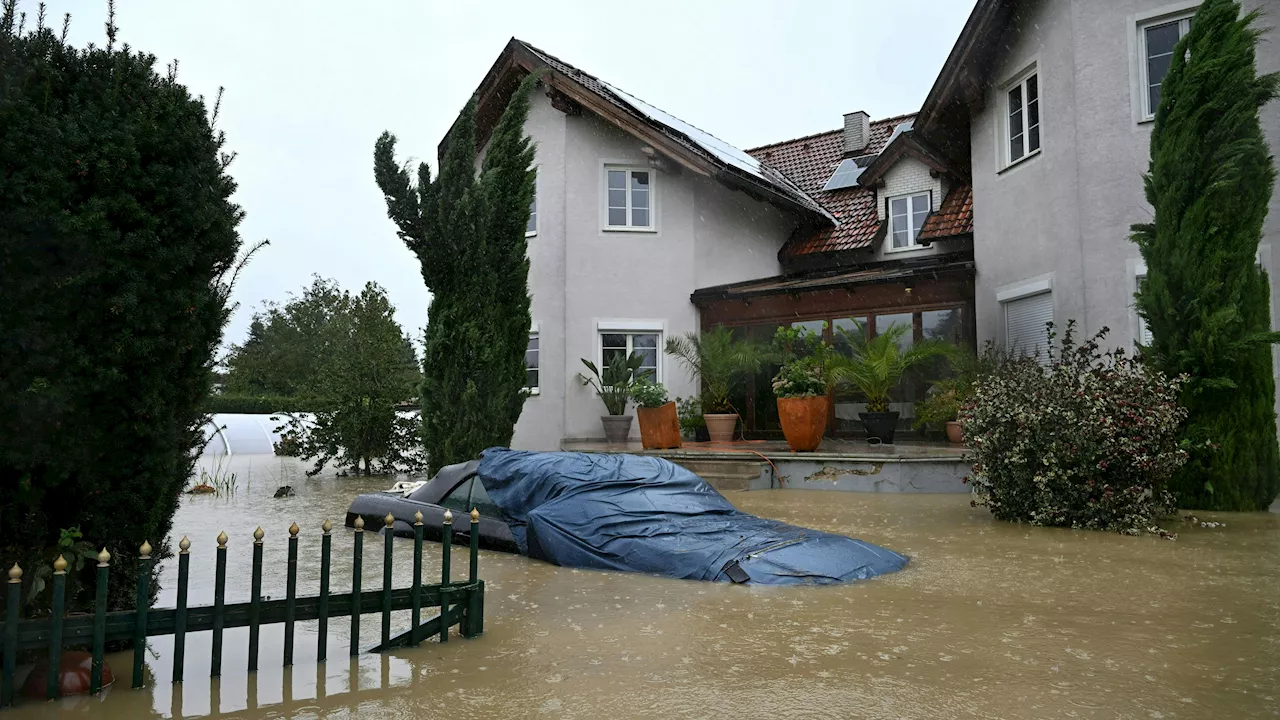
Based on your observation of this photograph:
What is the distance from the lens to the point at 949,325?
14977 mm

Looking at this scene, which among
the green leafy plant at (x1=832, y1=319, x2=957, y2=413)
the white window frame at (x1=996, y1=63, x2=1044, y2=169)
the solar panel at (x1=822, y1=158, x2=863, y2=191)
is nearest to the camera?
the white window frame at (x1=996, y1=63, x2=1044, y2=169)

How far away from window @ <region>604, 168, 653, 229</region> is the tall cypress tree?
970 centimetres

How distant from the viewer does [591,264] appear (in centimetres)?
1722

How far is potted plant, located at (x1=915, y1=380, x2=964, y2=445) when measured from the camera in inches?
534

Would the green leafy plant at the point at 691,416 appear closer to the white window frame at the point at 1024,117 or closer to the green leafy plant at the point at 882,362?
the green leafy plant at the point at 882,362

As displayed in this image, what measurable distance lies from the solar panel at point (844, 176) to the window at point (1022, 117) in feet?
21.4

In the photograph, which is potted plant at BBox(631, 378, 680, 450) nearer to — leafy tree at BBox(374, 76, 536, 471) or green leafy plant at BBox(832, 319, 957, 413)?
leafy tree at BBox(374, 76, 536, 471)

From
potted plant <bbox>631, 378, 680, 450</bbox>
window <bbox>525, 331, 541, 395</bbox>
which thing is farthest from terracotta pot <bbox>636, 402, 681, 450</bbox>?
window <bbox>525, 331, 541, 395</bbox>

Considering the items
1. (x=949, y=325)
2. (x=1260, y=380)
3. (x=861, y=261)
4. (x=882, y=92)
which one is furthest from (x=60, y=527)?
(x=882, y=92)

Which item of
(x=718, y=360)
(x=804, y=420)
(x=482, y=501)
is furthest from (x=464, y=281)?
(x=482, y=501)

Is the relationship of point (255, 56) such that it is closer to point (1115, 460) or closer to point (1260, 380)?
point (1115, 460)

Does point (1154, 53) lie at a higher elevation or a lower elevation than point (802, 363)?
higher

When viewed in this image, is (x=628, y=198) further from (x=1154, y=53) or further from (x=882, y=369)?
(x=1154, y=53)

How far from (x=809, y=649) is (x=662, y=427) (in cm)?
1020
